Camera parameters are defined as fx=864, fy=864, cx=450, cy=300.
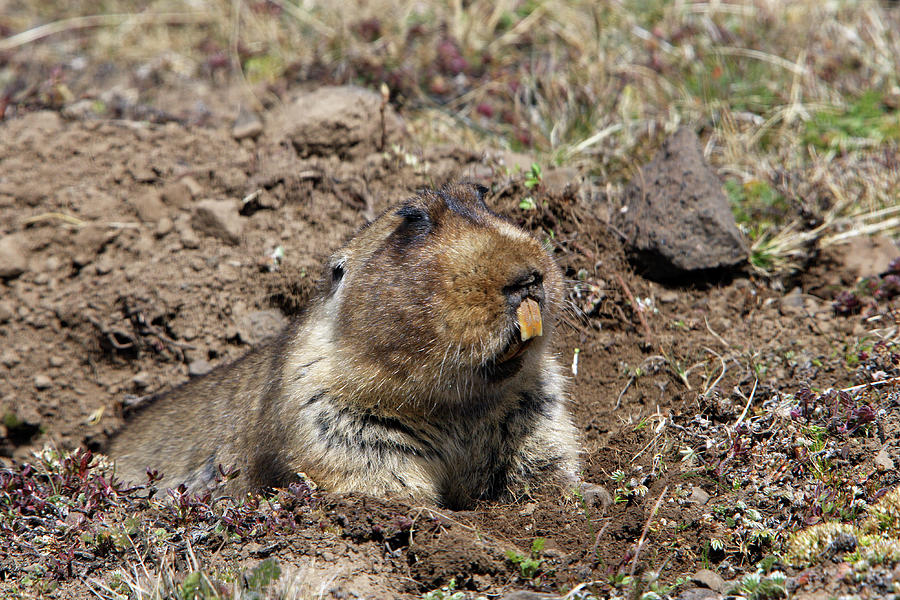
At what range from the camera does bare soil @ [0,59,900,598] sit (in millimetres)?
3643

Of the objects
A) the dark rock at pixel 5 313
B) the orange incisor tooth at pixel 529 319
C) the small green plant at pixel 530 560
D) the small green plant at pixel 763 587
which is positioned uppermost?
the orange incisor tooth at pixel 529 319

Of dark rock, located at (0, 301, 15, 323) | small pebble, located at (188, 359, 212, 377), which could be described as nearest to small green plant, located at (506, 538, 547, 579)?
small pebble, located at (188, 359, 212, 377)

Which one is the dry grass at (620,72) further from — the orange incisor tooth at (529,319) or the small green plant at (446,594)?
the small green plant at (446,594)

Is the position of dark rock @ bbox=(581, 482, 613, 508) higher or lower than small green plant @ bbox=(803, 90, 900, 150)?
lower

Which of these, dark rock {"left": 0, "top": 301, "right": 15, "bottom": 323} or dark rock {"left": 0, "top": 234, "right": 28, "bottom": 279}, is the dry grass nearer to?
dark rock {"left": 0, "top": 234, "right": 28, "bottom": 279}

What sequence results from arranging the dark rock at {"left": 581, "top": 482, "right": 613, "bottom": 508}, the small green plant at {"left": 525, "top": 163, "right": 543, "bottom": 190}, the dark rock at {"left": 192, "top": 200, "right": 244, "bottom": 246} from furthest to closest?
1. the dark rock at {"left": 192, "top": 200, "right": 244, "bottom": 246}
2. the small green plant at {"left": 525, "top": 163, "right": 543, "bottom": 190}
3. the dark rock at {"left": 581, "top": 482, "right": 613, "bottom": 508}

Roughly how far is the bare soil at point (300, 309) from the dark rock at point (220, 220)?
70 millimetres

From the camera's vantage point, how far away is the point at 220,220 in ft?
20.3

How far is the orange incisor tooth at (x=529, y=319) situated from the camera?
11.5 ft

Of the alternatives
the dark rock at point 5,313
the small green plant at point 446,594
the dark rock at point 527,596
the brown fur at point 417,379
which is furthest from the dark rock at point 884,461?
the dark rock at point 5,313

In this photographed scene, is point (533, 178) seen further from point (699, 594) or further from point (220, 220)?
point (699, 594)

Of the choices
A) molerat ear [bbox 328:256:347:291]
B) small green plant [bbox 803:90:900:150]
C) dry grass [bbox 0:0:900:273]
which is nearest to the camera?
molerat ear [bbox 328:256:347:291]

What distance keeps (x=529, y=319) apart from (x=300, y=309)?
290 cm

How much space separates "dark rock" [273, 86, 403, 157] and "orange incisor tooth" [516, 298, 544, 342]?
3.17 metres
